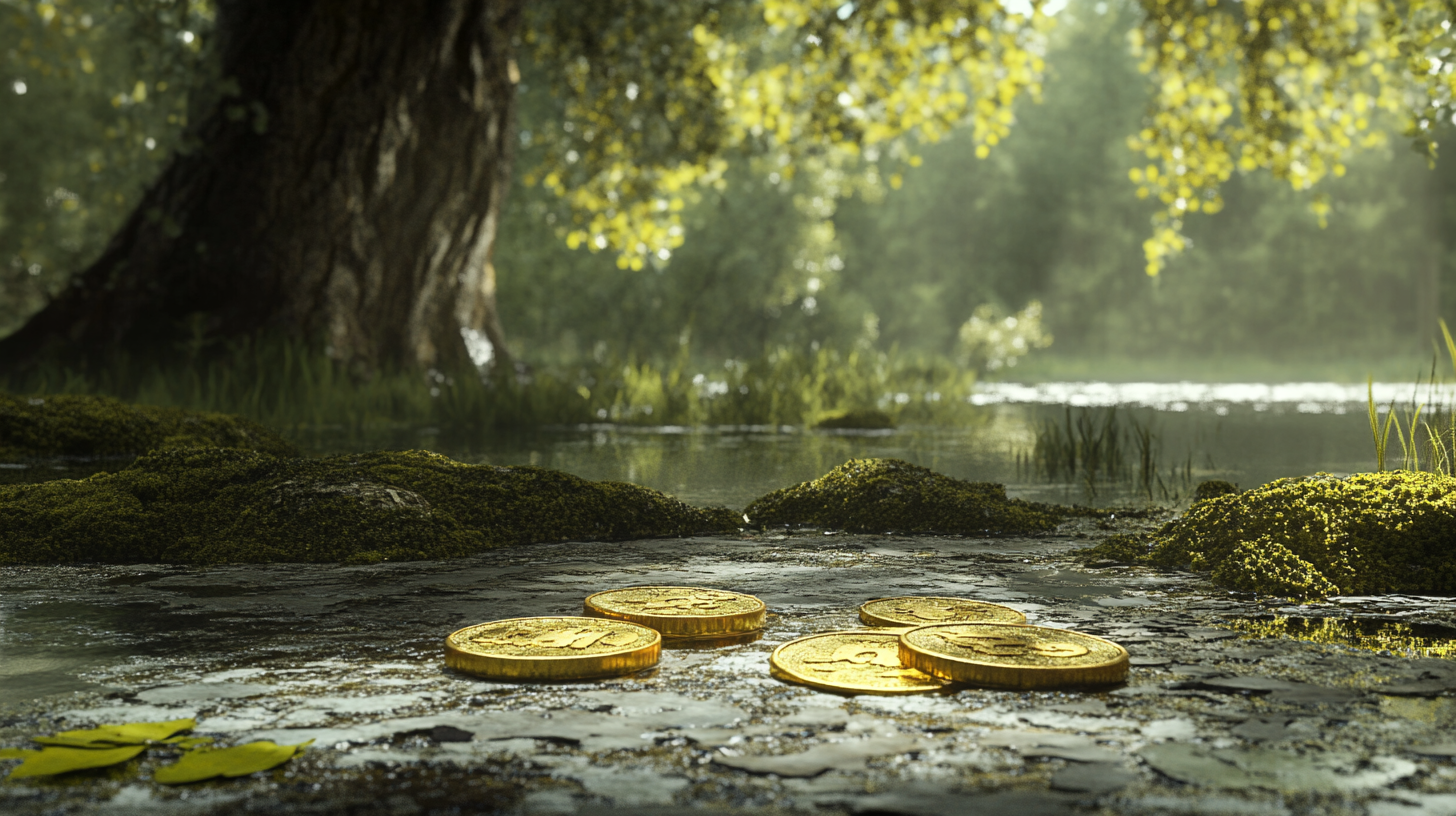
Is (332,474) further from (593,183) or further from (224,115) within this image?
(593,183)

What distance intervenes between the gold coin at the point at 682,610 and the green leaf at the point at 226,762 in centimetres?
114

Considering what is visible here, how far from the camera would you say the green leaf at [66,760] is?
84.9 inches

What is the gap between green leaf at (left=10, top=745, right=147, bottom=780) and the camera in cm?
216

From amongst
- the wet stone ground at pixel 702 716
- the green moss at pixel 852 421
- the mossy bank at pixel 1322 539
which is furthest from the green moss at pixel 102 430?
the green moss at pixel 852 421

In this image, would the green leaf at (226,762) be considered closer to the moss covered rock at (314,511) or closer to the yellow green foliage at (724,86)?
Answer: the moss covered rock at (314,511)

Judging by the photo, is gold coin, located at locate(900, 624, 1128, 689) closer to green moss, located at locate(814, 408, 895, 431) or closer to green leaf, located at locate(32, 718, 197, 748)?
green leaf, located at locate(32, 718, 197, 748)

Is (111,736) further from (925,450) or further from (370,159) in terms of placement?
(370,159)

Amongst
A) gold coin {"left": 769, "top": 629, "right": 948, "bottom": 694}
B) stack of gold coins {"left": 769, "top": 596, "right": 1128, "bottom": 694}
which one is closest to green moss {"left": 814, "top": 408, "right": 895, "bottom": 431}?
stack of gold coins {"left": 769, "top": 596, "right": 1128, "bottom": 694}

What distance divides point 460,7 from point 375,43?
952 mm

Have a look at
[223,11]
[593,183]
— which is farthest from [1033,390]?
[223,11]

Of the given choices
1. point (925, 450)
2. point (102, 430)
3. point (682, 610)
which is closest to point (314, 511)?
point (682, 610)

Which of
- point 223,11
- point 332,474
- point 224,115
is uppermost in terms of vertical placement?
point 223,11

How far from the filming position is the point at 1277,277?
49812 mm

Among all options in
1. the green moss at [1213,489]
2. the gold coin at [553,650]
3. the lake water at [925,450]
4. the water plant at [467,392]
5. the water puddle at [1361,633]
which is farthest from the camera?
the water plant at [467,392]
